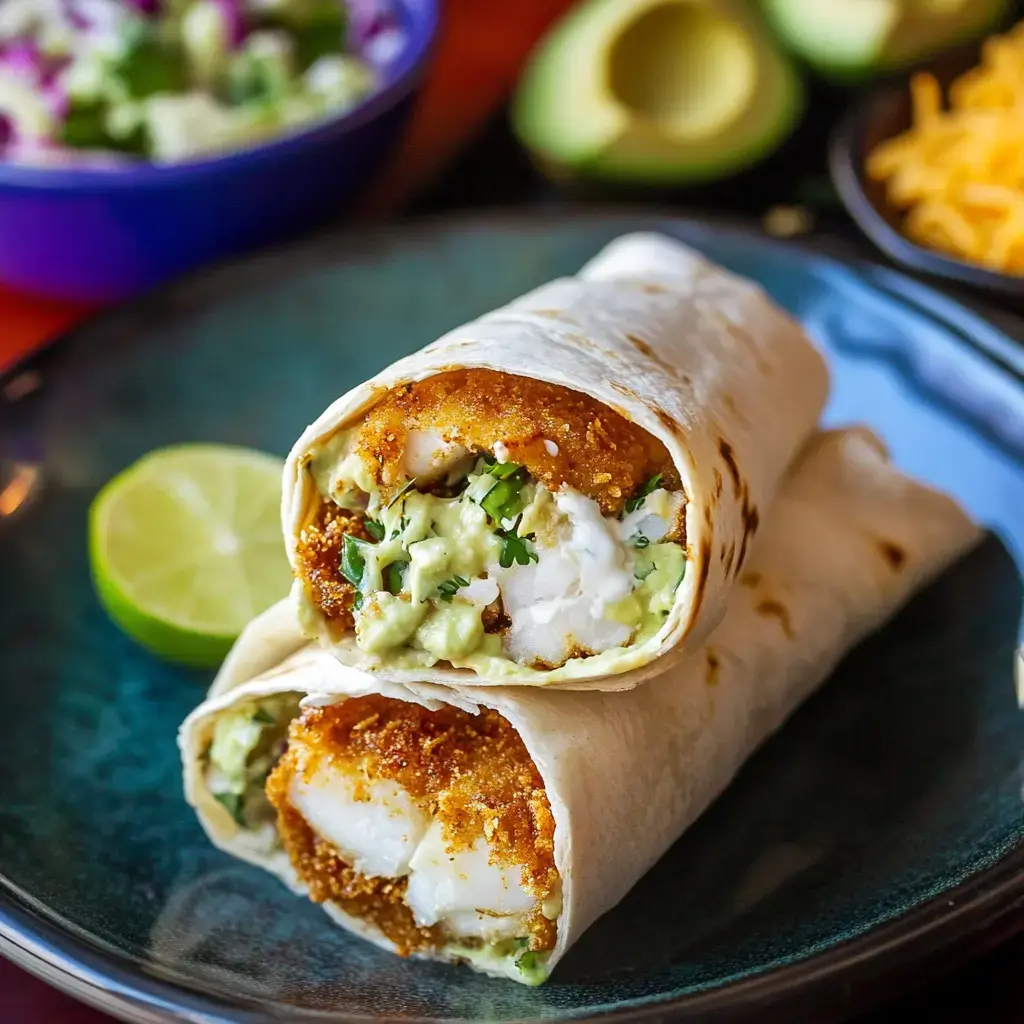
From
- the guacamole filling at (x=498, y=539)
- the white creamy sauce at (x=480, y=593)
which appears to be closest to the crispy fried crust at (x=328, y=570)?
the guacamole filling at (x=498, y=539)

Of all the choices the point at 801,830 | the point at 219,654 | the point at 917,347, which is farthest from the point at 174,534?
the point at 917,347

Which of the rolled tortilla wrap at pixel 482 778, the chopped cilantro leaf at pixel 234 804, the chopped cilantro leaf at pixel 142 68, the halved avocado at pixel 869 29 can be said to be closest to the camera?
the rolled tortilla wrap at pixel 482 778

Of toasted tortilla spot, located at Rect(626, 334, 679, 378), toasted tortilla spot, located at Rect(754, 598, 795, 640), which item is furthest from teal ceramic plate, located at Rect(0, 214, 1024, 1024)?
toasted tortilla spot, located at Rect(626, 334, 679, 378)

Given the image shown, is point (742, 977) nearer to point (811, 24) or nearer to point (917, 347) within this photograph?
point (917, 347)

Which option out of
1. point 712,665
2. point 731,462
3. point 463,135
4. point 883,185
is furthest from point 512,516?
point 463,135

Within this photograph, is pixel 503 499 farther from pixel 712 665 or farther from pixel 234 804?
pixel 234 804

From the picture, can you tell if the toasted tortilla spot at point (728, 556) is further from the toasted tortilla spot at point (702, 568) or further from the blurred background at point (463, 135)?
the blurred background at point (463, 135)

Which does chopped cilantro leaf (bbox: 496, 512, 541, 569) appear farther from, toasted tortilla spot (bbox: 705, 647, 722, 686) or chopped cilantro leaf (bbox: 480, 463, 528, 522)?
toasted tortilla spot (bbox: 705, 647, 722, 686)

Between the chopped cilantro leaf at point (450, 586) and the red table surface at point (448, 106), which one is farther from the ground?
the chopped cilantro leaf at point (450, 586)
